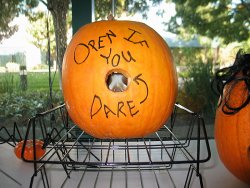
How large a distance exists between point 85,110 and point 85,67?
0.07 meters

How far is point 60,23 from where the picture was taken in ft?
3.99

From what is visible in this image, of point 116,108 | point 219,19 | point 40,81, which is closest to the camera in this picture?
point 116,108

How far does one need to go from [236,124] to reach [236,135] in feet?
0.07

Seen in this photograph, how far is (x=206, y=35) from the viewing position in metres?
1.54

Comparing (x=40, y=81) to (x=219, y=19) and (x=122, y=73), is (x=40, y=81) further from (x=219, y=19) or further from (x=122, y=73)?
(x=219, y=19)

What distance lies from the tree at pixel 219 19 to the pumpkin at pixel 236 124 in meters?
0.98

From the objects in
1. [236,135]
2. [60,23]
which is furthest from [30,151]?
[60,23]

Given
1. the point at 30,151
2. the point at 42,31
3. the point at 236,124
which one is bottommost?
the point at 30,151

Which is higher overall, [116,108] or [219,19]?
[219,19]

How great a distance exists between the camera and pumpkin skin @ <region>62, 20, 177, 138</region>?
1.54 ft

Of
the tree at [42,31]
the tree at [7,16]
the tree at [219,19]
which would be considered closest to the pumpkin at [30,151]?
the tree at [42,31]

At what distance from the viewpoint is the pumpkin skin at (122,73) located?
0.47 meters

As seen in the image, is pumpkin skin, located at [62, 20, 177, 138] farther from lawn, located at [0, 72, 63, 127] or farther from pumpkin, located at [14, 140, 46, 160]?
lawn, located at [0, 72, 63, 127]

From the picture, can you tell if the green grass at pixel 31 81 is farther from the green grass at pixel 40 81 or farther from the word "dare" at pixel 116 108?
the word "dare" at pixel 116 108
